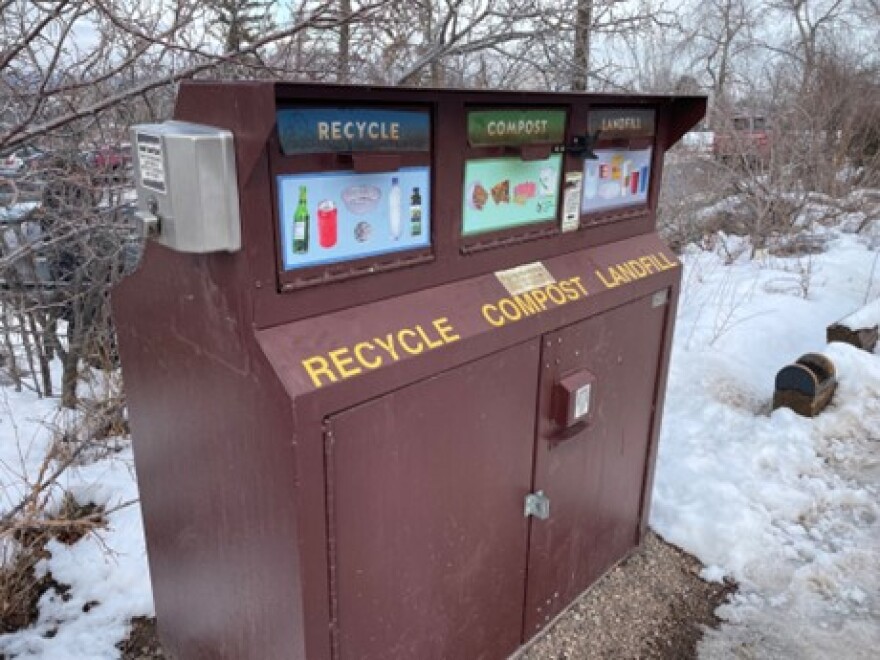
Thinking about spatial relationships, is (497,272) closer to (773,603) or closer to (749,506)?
(773,603)

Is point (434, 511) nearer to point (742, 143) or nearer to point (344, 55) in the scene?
point (344, 55)

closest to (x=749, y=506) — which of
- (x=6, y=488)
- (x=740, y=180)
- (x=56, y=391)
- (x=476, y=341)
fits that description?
(x=476, y=341)

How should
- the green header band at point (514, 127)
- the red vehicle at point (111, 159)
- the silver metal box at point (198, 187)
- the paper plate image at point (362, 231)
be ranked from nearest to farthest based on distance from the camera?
the silver metal box at point (198, 187)
the paper plate image at point (362, 231)
the green header band at point (514, 127)
the red vehicle at point (111, 159)

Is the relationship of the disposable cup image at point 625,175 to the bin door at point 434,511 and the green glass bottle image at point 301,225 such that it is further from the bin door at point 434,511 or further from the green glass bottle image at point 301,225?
the green glass bottle image at point 301,225

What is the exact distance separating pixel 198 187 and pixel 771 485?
3.01m

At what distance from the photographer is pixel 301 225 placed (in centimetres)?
141

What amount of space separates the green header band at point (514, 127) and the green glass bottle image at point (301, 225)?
1.63 feet

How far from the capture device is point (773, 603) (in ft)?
8.63

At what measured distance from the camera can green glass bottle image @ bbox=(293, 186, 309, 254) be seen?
1.39 metres

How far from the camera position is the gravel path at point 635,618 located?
237 centimetres

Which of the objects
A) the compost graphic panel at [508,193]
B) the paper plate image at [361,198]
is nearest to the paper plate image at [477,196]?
the compost graphic panel at [508,193]

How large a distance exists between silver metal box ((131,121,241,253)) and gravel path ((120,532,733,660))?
1.63 metres

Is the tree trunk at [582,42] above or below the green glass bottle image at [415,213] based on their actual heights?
above

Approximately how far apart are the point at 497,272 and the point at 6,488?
95.7 inches
